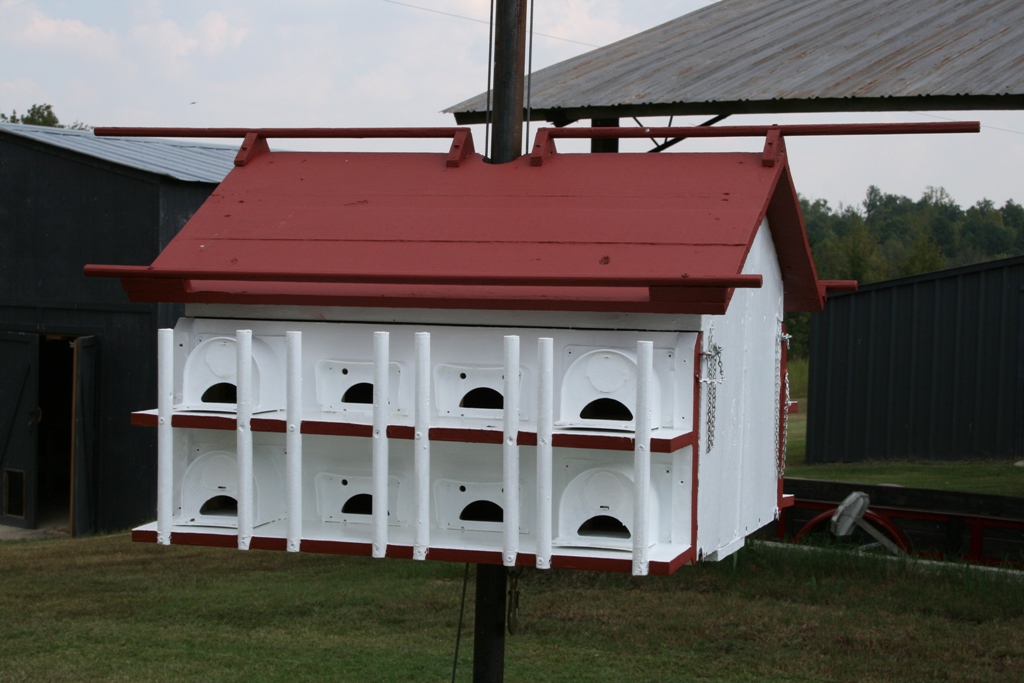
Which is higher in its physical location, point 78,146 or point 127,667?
point 78,146

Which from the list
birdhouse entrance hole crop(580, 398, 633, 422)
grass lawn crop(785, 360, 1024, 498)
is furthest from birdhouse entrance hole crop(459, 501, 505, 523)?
grass lawn crop(785, 360, 1024, 498)

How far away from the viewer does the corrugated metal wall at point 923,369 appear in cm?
1594

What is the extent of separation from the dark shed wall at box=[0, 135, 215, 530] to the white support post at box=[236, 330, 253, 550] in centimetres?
876

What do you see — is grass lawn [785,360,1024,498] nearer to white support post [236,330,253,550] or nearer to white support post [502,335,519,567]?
white support post [502,335,519,567]

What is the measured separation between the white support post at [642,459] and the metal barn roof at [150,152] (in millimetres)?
9372

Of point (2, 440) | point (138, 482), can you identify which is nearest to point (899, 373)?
point (138, 482)

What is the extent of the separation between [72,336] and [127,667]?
7.03 m

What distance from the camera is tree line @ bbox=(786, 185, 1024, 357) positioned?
44.0 meters

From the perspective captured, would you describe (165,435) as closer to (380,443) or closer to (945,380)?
(380,443)

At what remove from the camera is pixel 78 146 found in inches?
506

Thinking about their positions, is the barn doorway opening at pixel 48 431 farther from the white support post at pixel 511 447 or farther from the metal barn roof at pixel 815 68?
the white support post at pixel 511 447

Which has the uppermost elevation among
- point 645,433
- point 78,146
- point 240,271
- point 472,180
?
point 78,146

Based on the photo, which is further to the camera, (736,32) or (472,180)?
(736,32)

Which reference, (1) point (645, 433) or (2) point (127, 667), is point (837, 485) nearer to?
(2) point (127, 667)
